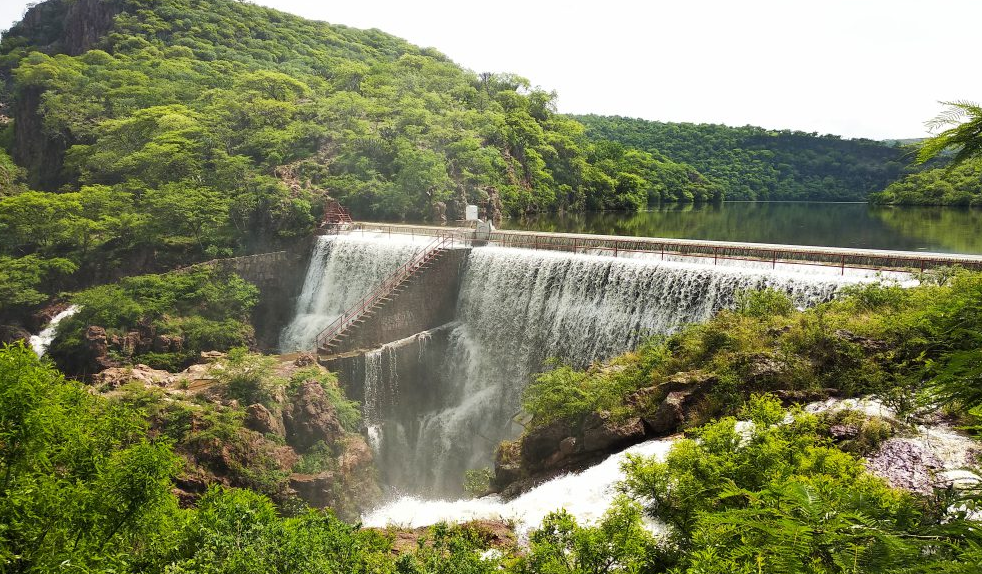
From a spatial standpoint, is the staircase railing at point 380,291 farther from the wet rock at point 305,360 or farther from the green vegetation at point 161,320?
the green vegetation at point 161,320

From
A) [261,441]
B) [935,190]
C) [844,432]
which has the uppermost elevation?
[935,190]

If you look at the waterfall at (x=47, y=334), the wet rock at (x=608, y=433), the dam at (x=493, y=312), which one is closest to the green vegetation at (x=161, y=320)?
the waterfall at (x=47, y=334)

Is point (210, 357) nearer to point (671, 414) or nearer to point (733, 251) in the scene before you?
point (671, 414)

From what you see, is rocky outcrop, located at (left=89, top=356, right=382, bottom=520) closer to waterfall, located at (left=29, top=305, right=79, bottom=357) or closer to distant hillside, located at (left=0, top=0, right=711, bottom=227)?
waterfall, located at (left=29, top=305, right=79, bottom=357)

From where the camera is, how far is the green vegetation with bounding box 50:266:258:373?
92.1 ft

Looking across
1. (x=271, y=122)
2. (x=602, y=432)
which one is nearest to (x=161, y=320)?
(x=271, y=122)

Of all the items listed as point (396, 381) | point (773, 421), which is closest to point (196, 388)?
point (396, 381)

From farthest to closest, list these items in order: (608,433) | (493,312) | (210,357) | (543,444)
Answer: (210,357) → (493,312) → (543,444) → (608,433)

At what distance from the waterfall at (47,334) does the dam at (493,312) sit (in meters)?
12.9

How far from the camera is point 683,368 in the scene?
1545 centimetres

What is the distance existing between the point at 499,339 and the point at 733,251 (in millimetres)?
10083

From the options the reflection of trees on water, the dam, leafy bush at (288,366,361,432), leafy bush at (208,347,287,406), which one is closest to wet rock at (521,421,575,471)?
the dam

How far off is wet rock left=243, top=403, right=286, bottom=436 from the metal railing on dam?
42.2 ft

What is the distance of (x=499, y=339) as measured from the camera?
A: 82.6 feet
